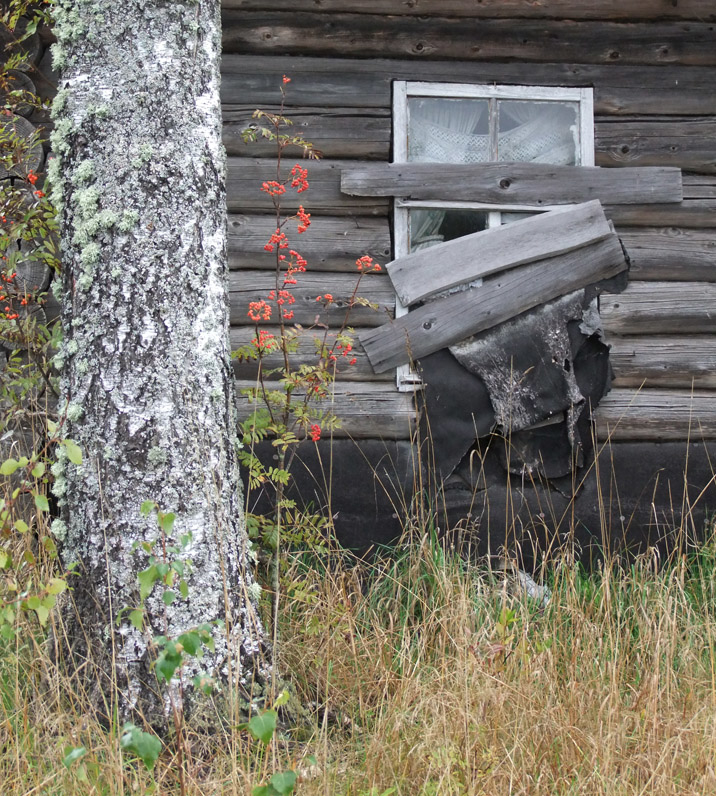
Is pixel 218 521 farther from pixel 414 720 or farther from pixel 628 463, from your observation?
pixel 628 463

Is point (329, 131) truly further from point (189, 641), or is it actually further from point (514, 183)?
point (189, 641)

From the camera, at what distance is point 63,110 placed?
91.3 inches

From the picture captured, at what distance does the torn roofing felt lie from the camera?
4293 mm

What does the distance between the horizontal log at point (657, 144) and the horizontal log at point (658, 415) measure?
4.05 feet

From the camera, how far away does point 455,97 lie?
4.42m

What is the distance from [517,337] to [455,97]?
1325mm

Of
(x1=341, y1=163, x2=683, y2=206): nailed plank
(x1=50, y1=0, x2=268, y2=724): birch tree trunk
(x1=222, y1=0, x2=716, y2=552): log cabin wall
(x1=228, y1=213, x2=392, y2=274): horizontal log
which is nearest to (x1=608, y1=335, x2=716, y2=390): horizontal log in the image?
(x1=222, y1=0, x2=716, y2=552): log cabin wall

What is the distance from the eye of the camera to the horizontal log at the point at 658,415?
175 inches

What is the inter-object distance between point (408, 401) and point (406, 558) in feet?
3.10

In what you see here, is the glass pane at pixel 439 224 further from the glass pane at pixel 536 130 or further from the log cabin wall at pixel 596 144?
the glass pane at pixel 536 130

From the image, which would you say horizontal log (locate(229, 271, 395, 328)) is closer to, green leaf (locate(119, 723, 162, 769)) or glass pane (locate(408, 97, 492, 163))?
glass pane (locate(408, 97, 492, 163))

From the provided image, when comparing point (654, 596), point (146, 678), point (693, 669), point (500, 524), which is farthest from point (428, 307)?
point (146, 678)

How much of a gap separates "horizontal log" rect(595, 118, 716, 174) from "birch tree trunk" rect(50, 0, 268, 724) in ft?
9.26

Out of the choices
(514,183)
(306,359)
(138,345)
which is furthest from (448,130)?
(138,345)
